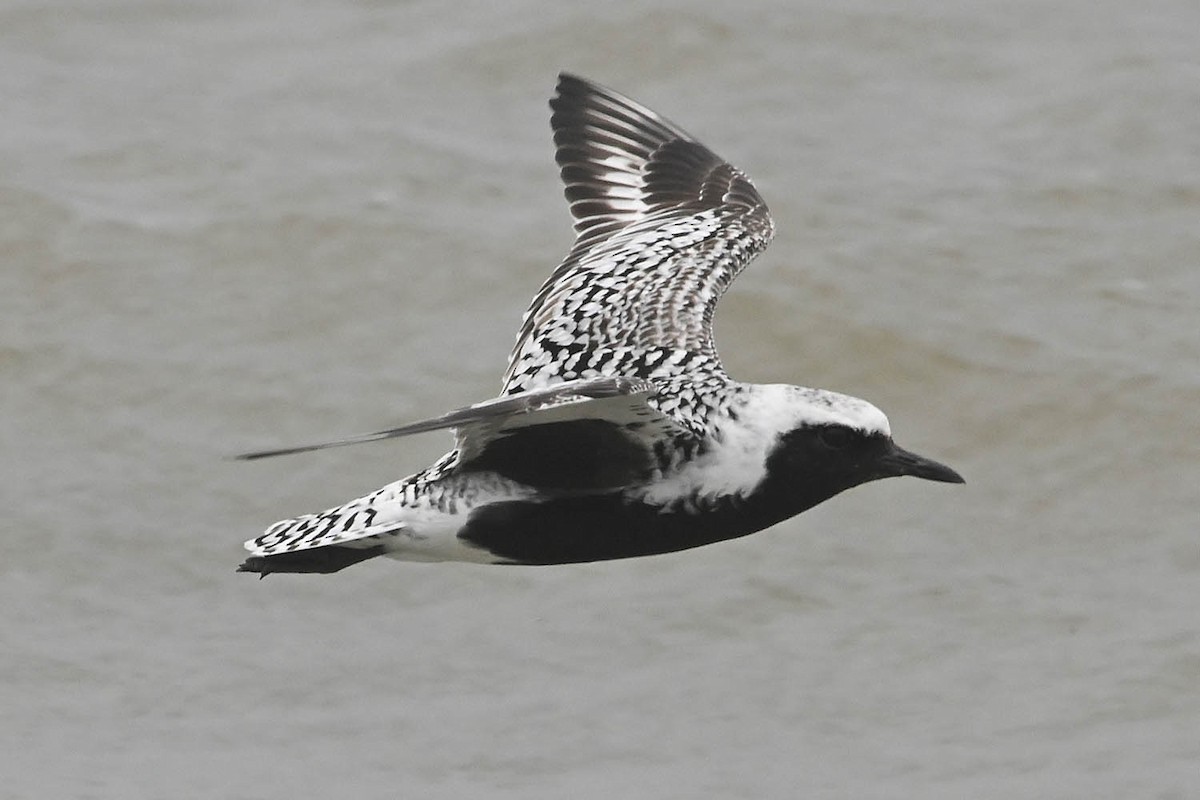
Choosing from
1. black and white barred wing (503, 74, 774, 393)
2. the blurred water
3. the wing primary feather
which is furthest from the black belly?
the blurred water

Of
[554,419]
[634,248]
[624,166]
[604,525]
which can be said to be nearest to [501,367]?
[624,166]

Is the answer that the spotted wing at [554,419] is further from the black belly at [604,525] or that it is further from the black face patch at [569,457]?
the black belly at [604,525]

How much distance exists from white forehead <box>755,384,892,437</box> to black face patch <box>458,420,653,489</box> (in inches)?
15.9

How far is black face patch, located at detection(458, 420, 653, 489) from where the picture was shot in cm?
610

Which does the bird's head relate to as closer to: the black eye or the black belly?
the black eye

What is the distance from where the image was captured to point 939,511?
1055 cm

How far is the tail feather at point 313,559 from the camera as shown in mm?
6422

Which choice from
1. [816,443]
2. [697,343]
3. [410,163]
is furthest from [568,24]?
[816,443]

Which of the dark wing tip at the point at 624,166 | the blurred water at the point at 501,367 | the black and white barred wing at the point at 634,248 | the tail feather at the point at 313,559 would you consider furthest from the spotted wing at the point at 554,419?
the blurred water at the point at 501,367

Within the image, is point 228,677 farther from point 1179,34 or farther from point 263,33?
point 1179,34

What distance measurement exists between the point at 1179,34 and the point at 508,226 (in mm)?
4515

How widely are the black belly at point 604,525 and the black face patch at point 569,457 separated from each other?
7cm

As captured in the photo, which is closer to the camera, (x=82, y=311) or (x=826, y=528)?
(x=826, y=528)

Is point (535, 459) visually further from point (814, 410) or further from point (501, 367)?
point (501, 367)
